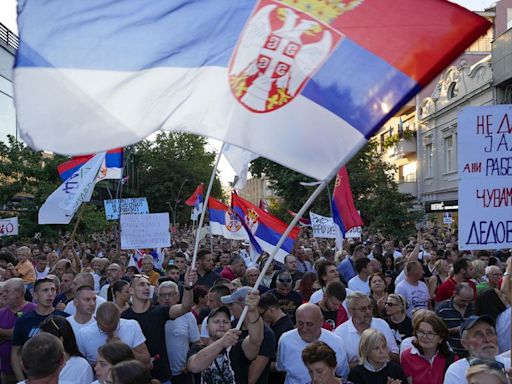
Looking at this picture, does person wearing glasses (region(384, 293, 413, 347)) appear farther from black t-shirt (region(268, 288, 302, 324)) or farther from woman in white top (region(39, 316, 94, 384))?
woman in white top (region(39, 316, 94, 384))

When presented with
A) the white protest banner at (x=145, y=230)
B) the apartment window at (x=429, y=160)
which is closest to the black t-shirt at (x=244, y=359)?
the white protest banner at (x=145, y=230)

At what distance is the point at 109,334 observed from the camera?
598cm

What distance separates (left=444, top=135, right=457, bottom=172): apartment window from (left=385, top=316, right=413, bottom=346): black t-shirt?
35785 millimetres

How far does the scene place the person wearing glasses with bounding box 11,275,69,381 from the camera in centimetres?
624

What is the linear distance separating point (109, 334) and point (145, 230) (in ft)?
24.7

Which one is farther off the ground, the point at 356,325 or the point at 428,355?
the point at 356,325

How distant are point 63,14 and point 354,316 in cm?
366

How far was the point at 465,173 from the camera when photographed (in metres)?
5.34

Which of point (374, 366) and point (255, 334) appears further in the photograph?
point (374, 366)

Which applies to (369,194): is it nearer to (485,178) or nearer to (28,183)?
(28,183)

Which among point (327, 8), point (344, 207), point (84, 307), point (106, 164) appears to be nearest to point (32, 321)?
point (84, 307)

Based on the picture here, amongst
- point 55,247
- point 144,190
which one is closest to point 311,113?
point 55,247

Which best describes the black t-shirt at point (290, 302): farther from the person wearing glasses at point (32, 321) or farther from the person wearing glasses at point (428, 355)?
the person wearing glasses at point (32, 321)

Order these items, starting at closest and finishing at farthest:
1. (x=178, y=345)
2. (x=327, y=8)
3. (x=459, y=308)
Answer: (x=327, y=8), (x=178, y=345), (x=459, y=308)
